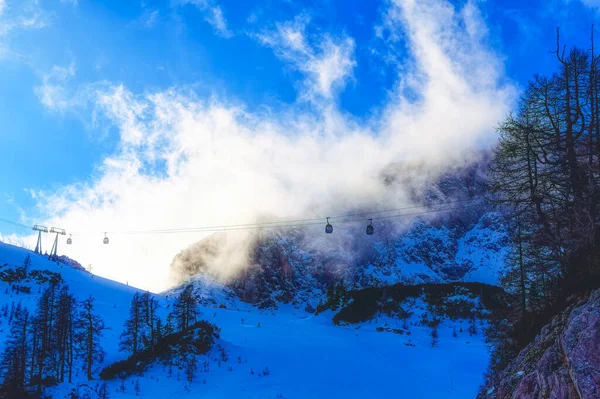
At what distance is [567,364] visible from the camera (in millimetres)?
6406

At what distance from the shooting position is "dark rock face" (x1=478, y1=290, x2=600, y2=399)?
5688mm

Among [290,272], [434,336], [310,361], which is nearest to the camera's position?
[310,361]

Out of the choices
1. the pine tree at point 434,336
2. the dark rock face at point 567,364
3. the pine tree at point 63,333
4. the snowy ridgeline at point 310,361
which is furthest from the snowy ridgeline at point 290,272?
the dark rock face at point 567,364

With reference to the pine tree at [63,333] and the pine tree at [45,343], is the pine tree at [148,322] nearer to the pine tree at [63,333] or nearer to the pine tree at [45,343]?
the pine tree at [63,333]

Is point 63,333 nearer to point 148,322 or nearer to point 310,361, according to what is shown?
point 148,322

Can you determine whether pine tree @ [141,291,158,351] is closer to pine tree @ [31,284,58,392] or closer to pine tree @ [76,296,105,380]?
pine tree @ [76,296,105,380]

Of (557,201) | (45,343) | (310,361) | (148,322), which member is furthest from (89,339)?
(557,201)

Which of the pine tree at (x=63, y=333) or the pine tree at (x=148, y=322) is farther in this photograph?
the pine tree at (x=148, y=322)

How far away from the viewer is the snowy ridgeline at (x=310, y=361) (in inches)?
1043

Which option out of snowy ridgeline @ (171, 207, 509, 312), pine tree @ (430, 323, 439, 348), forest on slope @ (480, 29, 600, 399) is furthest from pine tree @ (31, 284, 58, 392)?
snowy ridgeline @ (171, 207, 509, 312)

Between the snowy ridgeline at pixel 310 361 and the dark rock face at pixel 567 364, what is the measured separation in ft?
66.3

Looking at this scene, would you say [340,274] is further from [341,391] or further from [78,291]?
[341,391]

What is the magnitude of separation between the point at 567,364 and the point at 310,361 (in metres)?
30.8

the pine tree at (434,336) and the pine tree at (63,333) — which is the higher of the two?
the pine tree at (63,333)
